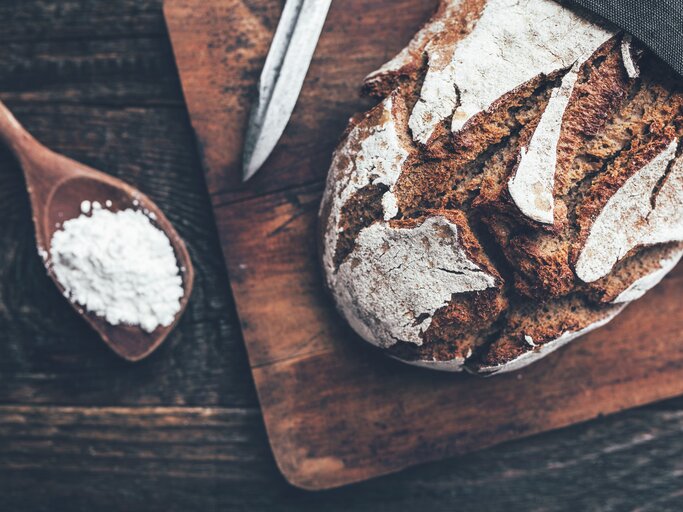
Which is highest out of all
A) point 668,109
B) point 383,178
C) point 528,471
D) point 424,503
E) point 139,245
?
point 668,109

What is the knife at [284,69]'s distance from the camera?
1101mm

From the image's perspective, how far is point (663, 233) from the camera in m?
0.93

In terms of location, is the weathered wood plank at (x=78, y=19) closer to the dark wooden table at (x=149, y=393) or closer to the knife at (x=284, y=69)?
the dark wooden table at (x=149, y=393)

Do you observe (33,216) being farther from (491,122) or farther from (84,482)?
(491,122)

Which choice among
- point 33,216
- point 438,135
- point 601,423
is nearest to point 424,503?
point 601,423

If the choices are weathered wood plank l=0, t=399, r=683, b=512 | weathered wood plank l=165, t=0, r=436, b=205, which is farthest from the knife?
weathered wood plank l=0, t=399, r=683, b=512

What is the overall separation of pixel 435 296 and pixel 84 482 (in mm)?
965

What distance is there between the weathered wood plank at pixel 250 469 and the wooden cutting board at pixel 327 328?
88mm

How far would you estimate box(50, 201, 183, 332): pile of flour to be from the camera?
115 cm

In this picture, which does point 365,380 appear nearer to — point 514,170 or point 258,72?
point 514,170

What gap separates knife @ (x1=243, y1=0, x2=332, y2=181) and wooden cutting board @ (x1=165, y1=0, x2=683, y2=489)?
51 millimetres

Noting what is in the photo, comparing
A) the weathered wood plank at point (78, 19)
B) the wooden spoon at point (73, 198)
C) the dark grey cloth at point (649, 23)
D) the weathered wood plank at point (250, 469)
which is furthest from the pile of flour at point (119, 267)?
the dark grey cloth at point (649, 23)

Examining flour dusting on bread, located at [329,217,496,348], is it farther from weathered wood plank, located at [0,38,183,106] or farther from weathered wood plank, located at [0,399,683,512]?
weathered wood plank, located at [0,38,183,106]

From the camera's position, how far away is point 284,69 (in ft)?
3.61
